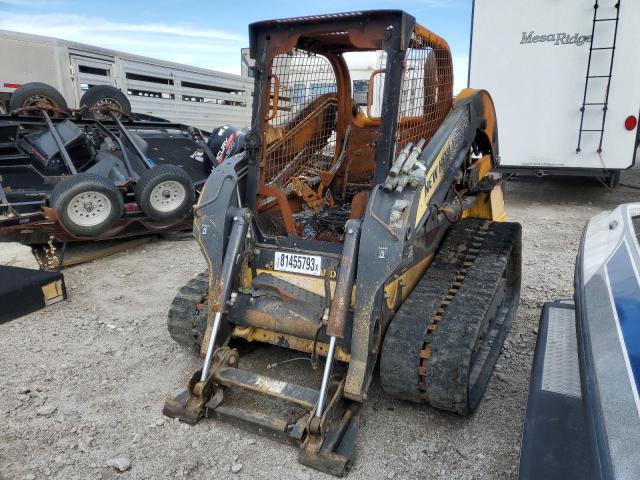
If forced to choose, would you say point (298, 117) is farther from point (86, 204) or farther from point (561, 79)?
point (561, 79)

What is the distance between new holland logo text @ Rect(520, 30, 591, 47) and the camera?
7762 mm

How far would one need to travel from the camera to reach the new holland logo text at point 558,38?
25.5ft

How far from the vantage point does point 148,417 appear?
3.04 m

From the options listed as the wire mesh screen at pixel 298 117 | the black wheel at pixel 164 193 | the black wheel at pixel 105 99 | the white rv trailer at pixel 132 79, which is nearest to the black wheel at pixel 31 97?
the black wheel at pixel 105 99

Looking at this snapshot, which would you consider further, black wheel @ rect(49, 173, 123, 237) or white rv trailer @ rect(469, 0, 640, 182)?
white rv trailer @ rect(469, 0, 640, 182)

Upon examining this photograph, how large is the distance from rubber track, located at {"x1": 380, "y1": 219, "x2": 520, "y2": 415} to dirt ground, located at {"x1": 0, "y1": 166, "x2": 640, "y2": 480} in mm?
204

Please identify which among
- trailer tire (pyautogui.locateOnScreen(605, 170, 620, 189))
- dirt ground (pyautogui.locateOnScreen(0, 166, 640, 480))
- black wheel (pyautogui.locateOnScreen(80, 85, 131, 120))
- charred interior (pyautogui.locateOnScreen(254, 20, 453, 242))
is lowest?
dirt ground (pyautogui.locateOnScreen(0, 166, 640, 480))

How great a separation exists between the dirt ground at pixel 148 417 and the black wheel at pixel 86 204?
0.75 metres

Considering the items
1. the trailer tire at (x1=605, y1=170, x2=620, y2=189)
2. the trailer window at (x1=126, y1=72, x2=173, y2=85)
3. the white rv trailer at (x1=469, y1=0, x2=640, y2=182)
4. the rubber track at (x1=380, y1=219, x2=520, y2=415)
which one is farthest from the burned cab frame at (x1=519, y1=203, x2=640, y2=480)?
the trailer window at (x1=126, y1=72, x2=173, y2=85)

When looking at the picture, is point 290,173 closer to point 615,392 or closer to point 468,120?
point 468,120

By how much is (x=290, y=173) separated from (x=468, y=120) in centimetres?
139

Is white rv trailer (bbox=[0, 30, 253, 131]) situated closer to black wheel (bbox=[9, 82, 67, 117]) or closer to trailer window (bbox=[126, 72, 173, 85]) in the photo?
trailer window (bbox=[126, 72, 173, 85])

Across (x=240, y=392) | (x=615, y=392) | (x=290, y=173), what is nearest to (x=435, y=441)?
(x=240, y=392)

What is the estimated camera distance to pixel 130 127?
7547 millimetres
